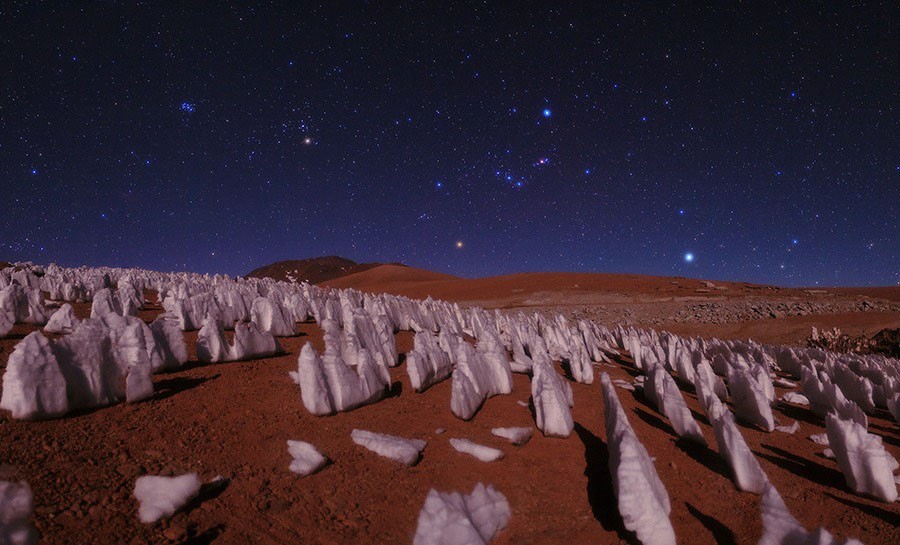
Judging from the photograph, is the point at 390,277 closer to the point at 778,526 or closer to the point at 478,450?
the point at 478,450


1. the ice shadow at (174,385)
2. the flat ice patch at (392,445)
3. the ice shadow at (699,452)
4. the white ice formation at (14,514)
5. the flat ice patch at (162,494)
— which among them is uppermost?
the white ice formation at (14,514)

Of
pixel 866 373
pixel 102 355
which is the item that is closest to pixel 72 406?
pixel 102 355

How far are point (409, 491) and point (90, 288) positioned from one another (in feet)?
45.4

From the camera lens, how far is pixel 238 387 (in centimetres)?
605

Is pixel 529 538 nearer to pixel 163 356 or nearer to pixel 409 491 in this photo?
pixel 409 491

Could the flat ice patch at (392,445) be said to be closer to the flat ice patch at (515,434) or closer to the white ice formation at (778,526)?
the flat ice patch at (515,434)

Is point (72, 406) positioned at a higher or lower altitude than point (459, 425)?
higher

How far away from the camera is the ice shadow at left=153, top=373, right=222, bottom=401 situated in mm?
5309

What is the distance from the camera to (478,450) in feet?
16.8

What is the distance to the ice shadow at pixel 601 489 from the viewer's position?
13.1ft

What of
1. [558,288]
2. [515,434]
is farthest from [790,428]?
[558,288]

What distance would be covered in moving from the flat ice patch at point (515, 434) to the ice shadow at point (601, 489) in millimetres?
815

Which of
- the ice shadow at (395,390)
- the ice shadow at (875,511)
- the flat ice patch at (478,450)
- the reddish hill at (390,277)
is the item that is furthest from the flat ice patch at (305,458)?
the reddish hill at (390,277)

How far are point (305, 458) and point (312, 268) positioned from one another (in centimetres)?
16584
